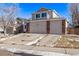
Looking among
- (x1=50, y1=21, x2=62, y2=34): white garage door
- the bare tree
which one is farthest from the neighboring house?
the bare tree

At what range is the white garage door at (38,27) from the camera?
4.12 meters

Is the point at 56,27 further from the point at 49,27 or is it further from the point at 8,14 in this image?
the point at 8,14

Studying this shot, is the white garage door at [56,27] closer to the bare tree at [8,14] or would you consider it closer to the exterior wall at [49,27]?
the exterior wall at [49,27]

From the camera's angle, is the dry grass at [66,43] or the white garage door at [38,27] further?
the white garage door at [38,27]

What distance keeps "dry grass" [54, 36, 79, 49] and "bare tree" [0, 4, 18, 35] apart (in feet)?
2.82

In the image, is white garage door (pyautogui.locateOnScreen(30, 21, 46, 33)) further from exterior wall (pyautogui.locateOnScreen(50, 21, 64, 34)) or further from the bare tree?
the bare tree

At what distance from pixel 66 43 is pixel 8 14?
1.12 meters

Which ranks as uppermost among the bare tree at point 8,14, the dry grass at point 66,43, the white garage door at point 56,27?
the bare tree at point 8,14

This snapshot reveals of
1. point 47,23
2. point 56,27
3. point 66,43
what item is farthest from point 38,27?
point 66,43

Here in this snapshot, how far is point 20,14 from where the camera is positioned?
13.4 feet

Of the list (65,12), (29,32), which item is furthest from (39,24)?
(65,12)

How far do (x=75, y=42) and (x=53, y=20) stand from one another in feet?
1.76

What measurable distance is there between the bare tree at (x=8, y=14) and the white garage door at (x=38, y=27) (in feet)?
1.15

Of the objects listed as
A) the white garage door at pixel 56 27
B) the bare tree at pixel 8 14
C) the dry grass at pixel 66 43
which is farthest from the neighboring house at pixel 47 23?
the bare tree at pixel 8 14
